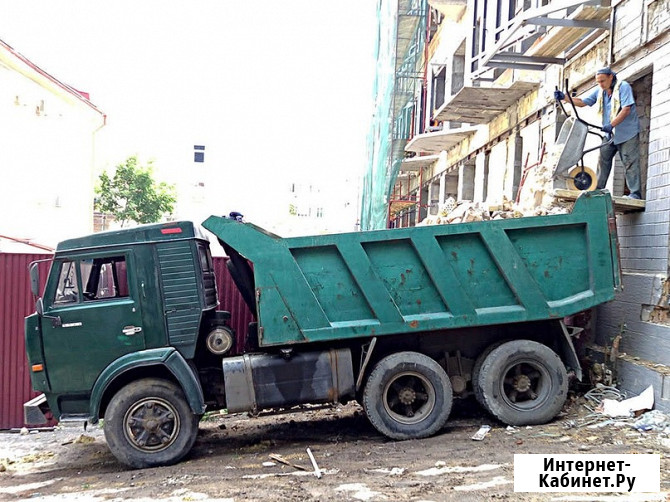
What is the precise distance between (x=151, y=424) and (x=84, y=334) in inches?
45.4

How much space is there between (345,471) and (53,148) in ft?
72.3

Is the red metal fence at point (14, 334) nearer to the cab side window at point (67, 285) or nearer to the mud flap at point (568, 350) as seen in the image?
the cab side window at point (67, 285)

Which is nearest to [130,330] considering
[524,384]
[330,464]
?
[330,464]

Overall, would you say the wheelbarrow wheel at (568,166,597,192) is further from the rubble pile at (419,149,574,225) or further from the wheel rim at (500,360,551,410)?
the wheel rim at (500,360,551,410)

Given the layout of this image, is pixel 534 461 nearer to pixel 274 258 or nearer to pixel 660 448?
pixel 660 448

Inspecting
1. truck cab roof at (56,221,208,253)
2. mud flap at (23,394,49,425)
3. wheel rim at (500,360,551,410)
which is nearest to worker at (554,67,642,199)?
wheel rim at (500,360,551,410)

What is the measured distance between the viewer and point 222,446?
701cm

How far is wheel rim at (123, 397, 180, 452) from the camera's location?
20.3 feet

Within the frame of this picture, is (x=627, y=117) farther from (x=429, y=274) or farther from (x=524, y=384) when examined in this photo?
(x=524, y=384)

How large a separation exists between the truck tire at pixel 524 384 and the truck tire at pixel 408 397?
18.3 inches

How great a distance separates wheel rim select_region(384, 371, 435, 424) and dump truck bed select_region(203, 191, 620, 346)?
0.59 m

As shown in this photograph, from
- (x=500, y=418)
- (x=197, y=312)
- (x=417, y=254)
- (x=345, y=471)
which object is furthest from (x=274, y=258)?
(x=500, y=418)

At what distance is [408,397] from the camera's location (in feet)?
21.3

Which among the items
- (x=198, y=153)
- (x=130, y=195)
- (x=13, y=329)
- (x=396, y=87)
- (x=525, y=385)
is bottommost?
(x=525, y=385)
